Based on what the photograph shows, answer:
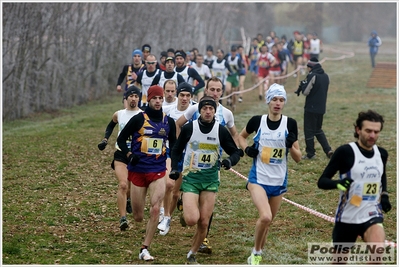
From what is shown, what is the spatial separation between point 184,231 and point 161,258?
1.56m

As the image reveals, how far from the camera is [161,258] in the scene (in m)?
9.09

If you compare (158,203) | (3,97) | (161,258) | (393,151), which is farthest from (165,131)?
(3,97)

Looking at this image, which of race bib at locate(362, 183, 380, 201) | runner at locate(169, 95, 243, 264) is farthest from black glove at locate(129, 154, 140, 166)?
race bib at locate(362, 183, 380, 201)

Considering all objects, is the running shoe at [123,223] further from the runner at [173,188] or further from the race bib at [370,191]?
the race bib at [370,191]

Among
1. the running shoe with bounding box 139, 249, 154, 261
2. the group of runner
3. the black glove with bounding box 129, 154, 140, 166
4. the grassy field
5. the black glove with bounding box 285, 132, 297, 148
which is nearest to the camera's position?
the black glove with bounding box 285, 132, 297, 148

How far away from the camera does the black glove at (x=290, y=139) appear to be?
8312mm

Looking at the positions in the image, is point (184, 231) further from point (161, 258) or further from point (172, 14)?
point (172, 14)

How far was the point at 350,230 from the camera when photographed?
7.13 m

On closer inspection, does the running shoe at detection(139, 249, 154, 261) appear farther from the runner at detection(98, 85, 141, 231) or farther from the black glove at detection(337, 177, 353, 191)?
Answer: the black glove at detection(337, 177, 353, 191)

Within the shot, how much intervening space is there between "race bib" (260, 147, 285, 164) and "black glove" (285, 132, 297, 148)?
0.09 meters

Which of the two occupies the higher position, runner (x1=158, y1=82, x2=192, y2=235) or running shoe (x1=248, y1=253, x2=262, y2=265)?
runner (x1=158, y1=82, x2=192, y2=235)

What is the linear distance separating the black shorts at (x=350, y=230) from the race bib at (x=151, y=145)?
3.00 meters

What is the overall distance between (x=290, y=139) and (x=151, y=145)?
6.46 ft

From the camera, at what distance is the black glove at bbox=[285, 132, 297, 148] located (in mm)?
8312
